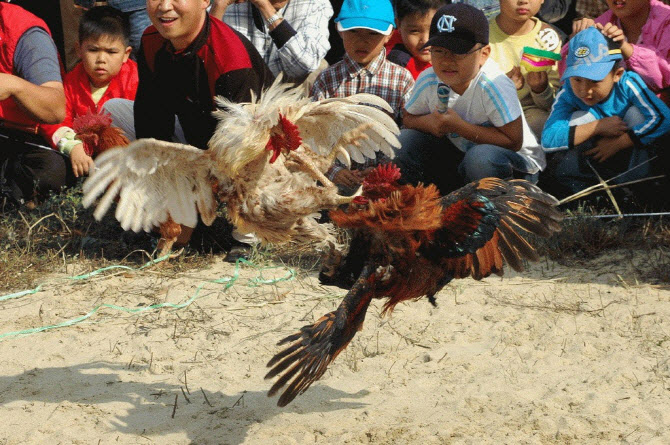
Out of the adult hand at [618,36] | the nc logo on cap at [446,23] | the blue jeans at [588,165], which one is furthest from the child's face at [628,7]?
the nc logo on cap at [446,23]

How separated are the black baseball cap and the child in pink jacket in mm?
821

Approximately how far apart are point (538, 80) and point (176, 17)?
267 cm

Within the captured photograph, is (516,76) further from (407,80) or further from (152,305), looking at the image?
(152,305)

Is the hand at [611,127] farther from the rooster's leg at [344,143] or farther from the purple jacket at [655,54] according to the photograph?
the rooster's leg at [344,143]

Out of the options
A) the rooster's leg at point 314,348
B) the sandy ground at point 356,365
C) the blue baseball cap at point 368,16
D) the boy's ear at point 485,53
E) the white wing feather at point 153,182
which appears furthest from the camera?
A: the blue baseball cap at point 368,16

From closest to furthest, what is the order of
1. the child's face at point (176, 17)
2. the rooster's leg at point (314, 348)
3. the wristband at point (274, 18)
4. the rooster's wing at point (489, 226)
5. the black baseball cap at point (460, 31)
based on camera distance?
the rooster's leg at point (314, 348)
the rooster's wing at point (489, 226)
the child's face at point (176, 17)
the black baseball cap at point (460, 31)
the wristband at point (274, 18)

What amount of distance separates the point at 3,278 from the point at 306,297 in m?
1.98

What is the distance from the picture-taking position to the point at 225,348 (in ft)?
13.0

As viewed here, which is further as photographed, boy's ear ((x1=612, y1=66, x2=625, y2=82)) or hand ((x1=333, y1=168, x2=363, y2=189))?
hand ((x1=333, y1=168, x2=363, y2=189))

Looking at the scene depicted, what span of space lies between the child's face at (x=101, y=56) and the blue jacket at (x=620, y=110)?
11.1 feet

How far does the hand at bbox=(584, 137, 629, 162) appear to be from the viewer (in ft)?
16.6

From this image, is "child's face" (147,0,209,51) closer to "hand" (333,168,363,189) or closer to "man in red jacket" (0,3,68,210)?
"man in red jacket" (0,3,68,210)

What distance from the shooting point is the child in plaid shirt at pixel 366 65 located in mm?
5434

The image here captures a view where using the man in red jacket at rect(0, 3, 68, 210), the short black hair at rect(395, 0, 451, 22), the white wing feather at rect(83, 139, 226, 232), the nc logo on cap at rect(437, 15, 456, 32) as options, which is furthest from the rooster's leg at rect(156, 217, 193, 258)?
the short black hair at rect(395, 0, 451, 22)
